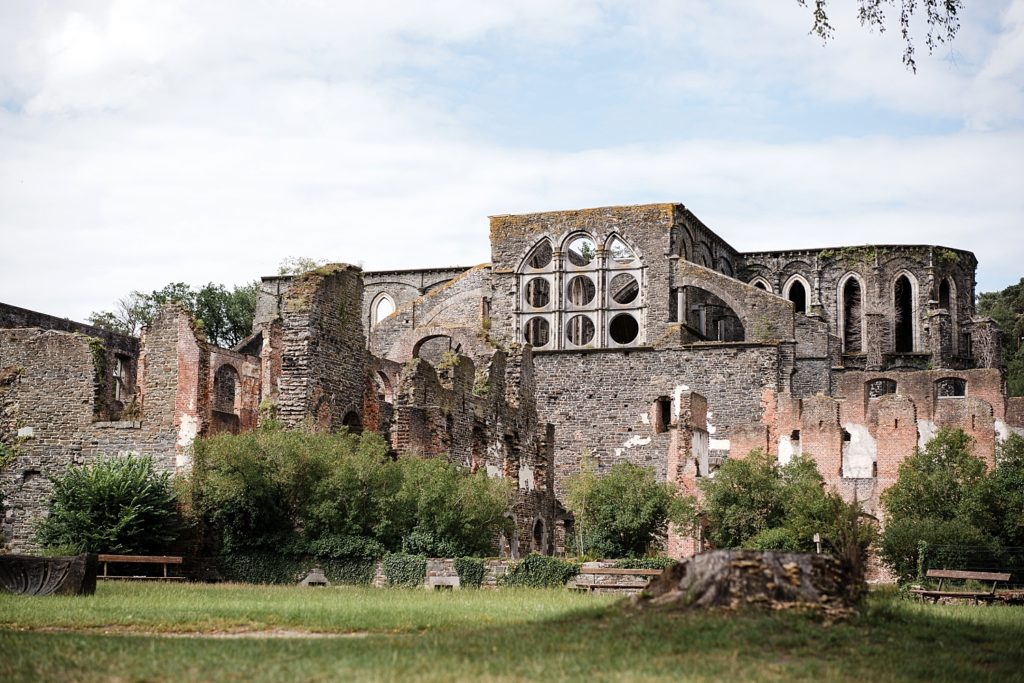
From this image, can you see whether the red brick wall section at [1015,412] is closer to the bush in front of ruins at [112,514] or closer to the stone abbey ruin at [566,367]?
the stone abbey ruin at [566,367]

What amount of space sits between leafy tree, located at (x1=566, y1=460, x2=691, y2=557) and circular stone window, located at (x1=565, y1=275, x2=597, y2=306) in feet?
42.8

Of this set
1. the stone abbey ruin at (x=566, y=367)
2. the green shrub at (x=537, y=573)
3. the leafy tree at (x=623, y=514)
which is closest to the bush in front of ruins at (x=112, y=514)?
the stone abbey ruin at (x=566, y=367)

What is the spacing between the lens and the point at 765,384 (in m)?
43.2

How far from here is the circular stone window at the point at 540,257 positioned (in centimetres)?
4838

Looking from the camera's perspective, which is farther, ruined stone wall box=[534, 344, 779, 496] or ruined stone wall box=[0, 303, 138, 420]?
ruined stone wall box=[534, 344, 779, 496]

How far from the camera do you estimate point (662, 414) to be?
44094 mm

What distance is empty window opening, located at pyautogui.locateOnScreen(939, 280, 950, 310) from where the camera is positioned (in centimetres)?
5206

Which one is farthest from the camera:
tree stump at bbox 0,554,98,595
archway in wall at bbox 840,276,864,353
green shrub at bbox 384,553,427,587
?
archway in wall at bbox 840,276,864,353

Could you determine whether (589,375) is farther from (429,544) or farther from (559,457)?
(429,544)

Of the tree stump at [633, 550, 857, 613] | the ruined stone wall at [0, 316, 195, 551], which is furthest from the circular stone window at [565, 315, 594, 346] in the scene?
the tree stump at [633, 550, 857, 613]

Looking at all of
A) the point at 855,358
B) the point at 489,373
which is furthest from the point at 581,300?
the point at 489,373

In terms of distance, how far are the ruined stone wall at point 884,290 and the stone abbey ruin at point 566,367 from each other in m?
0.08

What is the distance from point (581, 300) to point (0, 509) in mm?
25400

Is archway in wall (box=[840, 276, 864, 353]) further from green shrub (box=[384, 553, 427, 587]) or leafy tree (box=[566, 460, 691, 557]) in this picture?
green shrub (box=[384, 553, 427, 587])
